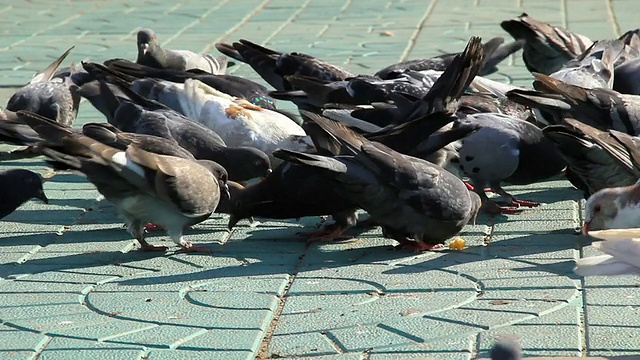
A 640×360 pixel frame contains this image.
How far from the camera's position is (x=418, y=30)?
41.3 ft

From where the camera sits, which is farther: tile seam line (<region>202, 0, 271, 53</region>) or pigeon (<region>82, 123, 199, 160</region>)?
tile seam line (<region>202, 0, 271, 53</region>)

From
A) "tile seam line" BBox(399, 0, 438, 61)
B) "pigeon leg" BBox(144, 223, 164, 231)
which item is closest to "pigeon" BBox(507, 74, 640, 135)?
"pigeon leg" BBox(144, 223, 164, 231)

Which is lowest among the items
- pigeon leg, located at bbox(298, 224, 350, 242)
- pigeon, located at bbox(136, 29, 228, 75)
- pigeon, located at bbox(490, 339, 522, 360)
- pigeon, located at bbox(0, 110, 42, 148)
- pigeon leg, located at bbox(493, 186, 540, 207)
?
pigeon leg, located at bbox(493, 186, 540, 207)

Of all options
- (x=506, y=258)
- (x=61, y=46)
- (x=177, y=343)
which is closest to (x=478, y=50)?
(x=506, y=258)

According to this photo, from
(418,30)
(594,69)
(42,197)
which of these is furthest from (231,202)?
(418,30)

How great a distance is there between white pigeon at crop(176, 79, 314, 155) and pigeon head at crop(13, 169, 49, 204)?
1.38 meters

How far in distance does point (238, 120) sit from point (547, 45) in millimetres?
3033

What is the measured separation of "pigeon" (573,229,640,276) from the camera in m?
3.93

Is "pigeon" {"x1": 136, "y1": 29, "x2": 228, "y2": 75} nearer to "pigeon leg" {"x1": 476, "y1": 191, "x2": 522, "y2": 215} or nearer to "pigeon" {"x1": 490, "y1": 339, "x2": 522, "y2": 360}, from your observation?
"pigeon leg" {"x1": 476, "y1": 191, "x2": 522, "y2": 215}

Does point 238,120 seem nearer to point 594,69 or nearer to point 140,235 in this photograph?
point 140,235

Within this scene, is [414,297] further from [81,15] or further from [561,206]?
[81,15]

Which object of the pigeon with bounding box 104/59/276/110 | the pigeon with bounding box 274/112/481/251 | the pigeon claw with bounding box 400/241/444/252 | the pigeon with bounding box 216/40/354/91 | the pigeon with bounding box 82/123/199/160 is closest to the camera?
the pigeon with bounding box 274/112/481/251

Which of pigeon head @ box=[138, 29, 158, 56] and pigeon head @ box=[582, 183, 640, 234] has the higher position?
pigeon head @ box=[138, 29, 158, 56]

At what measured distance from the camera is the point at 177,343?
434 centimetres
